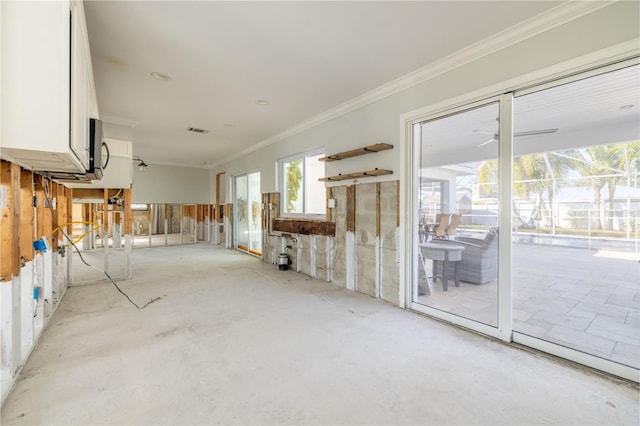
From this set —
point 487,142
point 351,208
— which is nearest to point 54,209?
point 351,208

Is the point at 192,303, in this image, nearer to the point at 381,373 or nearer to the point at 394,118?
the point at 381,373

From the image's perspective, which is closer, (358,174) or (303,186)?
(358,174)

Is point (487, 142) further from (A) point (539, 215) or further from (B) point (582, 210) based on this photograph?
(B) point (582, 210)

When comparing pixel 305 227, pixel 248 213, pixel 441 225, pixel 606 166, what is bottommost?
pixel 305 227

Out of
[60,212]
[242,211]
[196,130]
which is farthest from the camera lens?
[242,211]

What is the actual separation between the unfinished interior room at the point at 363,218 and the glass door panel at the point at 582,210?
1.1 inches

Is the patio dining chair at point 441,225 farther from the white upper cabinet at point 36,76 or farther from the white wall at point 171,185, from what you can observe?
the white wall at point 171,185

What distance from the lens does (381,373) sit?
2066 millimetres

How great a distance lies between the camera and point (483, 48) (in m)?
2.63

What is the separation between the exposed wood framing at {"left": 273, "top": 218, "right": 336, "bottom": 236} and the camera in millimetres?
4551

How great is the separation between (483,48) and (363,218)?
2264mm

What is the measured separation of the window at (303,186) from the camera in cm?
510

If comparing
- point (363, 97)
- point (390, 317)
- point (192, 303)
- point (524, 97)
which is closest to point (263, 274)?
point (192, 303)

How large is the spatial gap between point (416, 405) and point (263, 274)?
376 centimetres
